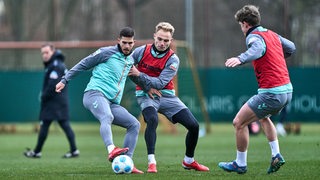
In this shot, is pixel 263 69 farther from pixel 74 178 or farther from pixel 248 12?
pixel 74 178

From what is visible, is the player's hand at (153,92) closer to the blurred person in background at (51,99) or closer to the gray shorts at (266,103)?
the gray shorts at (266,103)

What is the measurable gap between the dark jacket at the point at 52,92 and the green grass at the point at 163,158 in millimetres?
808

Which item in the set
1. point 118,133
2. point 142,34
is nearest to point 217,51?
point 142,34

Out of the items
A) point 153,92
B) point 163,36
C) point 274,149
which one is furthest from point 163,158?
point 274,149

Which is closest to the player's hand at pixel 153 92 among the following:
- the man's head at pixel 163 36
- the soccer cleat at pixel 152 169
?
the man's head at pixel 163 36

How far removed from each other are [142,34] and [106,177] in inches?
748

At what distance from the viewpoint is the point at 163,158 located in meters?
14.7

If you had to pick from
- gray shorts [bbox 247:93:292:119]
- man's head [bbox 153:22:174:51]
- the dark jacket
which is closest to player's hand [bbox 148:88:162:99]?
man's head [bbox 153:22:174:51]

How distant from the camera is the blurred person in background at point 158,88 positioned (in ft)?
37.3

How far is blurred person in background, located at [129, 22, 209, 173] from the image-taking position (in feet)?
37.3

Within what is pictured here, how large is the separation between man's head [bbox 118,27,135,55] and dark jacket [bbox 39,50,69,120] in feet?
15.6

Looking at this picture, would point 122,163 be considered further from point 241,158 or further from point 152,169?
point 241,158

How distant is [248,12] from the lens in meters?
10.7

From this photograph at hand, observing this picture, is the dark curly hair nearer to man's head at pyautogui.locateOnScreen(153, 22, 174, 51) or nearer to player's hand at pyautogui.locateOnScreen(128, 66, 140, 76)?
man's head at pyautogui.locateOnScreen(153, 22, 174, 51)
